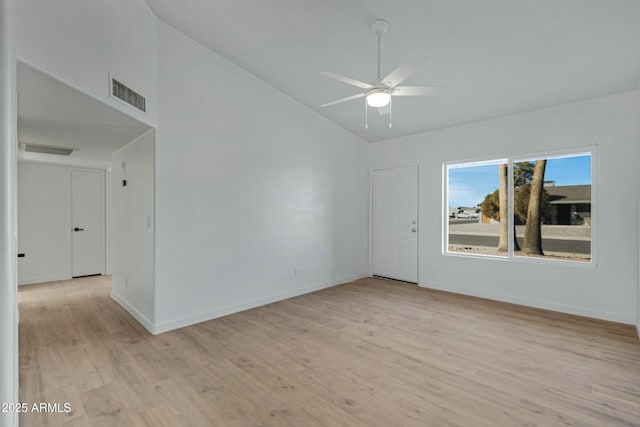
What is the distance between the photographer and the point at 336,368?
251 centimetres

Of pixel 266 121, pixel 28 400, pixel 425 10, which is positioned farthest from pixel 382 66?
pixel 28 400

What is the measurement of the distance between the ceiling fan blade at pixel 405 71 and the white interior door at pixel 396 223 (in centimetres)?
299

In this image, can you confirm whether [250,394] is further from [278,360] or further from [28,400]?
[28,400]

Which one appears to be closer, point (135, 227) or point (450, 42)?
point (450, 42)

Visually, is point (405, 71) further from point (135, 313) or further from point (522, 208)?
point (135, 313)

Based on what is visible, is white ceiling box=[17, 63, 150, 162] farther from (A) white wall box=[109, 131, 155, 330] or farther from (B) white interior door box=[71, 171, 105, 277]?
(B) white interior door box=[71, 171, 105, 277]

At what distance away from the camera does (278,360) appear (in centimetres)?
264

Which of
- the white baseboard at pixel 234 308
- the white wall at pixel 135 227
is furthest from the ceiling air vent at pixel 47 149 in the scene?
the white baseboard at pixel 234 308

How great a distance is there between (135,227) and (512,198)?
5097mm

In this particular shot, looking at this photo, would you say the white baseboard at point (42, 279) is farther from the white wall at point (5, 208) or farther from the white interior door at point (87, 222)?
the white wall at point (5, 208)

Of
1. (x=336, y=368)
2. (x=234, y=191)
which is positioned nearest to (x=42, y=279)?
(x=234, y=191)

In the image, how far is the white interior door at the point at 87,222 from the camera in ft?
18.7

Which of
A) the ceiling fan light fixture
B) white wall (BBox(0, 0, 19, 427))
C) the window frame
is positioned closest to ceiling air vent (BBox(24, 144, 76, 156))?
white wall (BBox(0, 0, 19, 427))

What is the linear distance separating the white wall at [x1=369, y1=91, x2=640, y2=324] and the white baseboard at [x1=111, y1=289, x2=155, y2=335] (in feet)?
13.4
